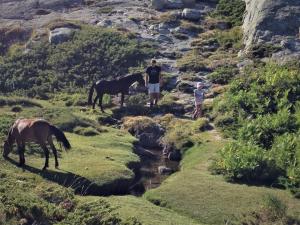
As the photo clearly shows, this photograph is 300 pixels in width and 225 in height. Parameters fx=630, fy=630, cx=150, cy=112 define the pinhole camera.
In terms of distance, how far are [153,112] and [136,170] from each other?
28.0 feet

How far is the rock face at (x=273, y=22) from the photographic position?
130 feet

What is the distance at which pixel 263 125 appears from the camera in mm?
24797

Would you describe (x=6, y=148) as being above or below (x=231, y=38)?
below

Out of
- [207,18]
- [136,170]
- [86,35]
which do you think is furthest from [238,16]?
[136,170]

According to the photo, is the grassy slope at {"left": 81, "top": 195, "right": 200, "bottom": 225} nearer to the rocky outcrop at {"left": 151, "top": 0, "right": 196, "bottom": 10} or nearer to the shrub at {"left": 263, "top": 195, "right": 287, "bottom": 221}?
the shrub at {"left": 263, "top": 195, "right": 287, "bottom": 221}

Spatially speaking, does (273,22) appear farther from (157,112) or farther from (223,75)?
(157,112)

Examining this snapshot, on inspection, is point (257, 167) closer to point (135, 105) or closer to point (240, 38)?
point (135, 105)

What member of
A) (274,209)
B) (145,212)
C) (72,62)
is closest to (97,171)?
(145,212)

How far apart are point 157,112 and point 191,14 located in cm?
1838

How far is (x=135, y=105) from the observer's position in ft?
106

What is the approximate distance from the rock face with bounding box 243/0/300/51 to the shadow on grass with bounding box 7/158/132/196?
2046cm

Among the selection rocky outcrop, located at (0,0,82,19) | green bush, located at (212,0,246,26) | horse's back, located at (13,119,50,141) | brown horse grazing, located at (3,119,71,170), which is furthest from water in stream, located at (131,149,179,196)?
rocky outcrop, located at (0,0,82,19)

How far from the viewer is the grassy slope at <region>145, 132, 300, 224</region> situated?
18.6 metres

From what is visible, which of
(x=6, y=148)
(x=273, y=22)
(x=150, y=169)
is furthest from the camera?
(x=273, y=22)
